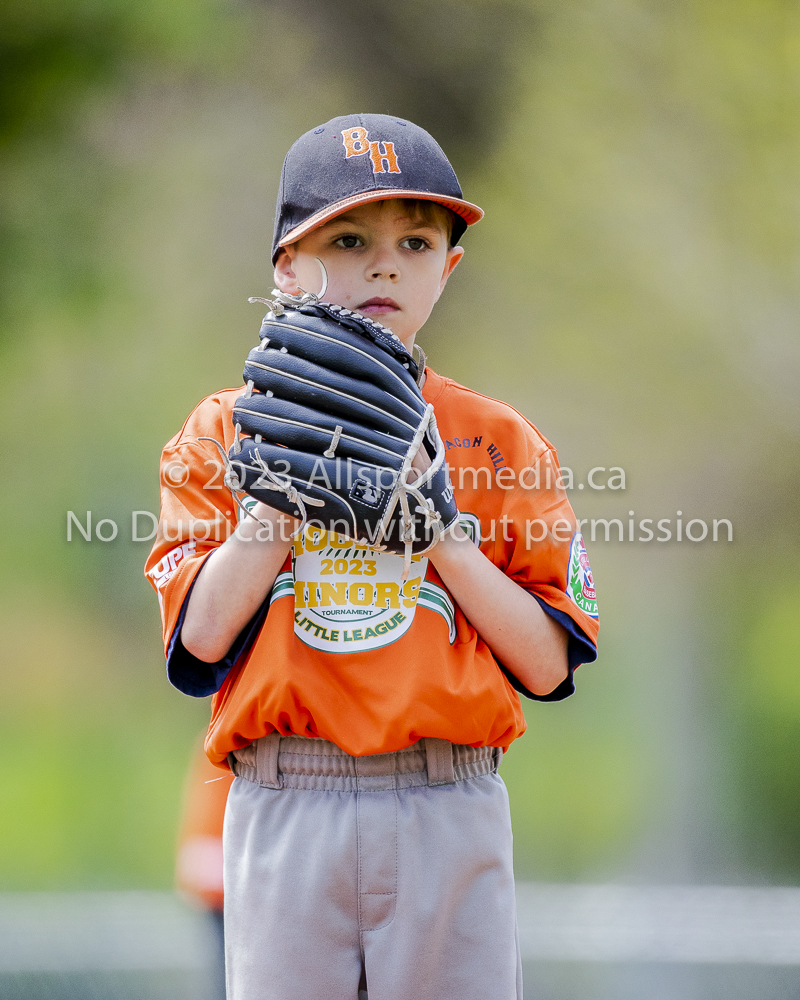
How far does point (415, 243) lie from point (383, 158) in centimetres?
9

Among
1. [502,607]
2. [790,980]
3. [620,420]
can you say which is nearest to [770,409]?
[620,420]

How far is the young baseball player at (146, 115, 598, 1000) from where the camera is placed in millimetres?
884

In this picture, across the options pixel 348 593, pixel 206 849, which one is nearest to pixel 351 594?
pixel 348 593

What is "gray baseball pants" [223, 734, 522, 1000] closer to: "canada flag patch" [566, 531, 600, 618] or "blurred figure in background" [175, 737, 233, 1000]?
"canada flag patch" [566, 531, 600, 618]

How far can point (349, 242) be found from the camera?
0.95 meters

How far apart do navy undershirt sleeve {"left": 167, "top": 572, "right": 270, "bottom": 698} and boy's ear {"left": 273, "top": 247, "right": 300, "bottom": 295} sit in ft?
1.06

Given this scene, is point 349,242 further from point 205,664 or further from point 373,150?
point 205,664

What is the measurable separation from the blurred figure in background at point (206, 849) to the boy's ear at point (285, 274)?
83 cm

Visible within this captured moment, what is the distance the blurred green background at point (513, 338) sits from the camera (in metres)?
1.92

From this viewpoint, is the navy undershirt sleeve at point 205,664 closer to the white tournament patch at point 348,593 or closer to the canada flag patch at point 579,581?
the white tournament patch at point 348,593

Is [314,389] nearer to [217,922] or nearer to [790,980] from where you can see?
[217,922]

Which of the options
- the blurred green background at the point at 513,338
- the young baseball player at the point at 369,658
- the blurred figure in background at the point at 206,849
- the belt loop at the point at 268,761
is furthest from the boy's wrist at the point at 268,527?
the blurred green background at the point at 513,338

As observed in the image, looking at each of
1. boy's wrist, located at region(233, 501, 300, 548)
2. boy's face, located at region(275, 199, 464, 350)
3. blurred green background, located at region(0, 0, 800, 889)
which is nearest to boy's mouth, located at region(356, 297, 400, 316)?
boy's face, located at region(275, 199, 464, 350)

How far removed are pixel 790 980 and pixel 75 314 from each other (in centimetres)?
194
